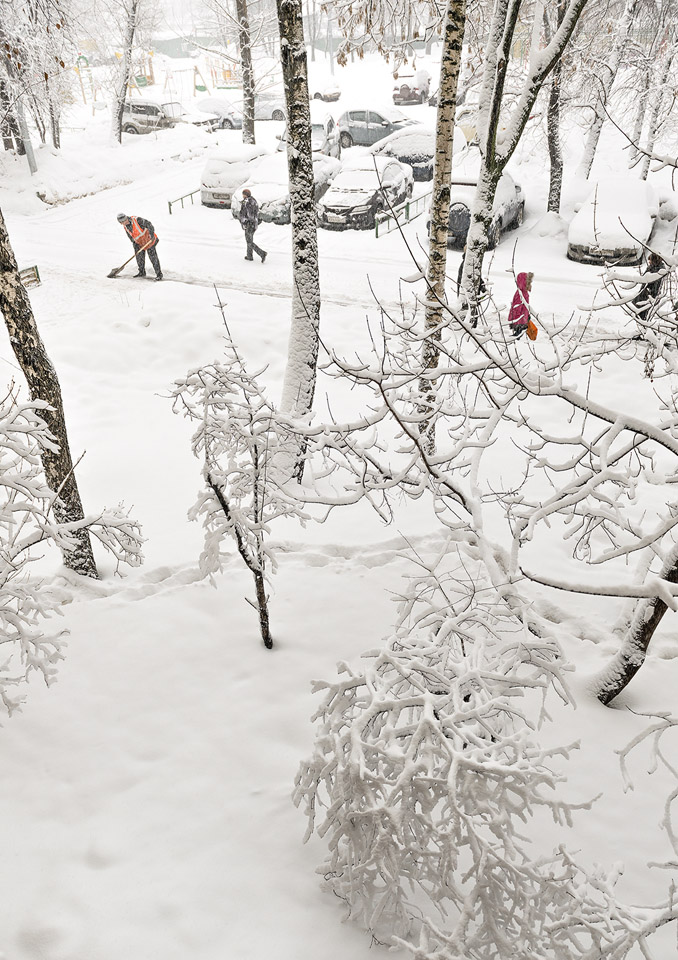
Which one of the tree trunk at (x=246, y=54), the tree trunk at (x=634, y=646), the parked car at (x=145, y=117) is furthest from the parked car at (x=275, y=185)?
the tree trunk at (x=634, y=646)

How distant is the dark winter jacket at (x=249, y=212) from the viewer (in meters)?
13.4

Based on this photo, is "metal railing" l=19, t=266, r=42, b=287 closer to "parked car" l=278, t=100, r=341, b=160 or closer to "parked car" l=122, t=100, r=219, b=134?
"parked car" l=278, t=100, r=341, b=160

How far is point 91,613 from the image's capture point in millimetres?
6309

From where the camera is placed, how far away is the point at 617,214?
45.5ft

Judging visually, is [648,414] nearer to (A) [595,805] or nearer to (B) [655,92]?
(A) [595,805]

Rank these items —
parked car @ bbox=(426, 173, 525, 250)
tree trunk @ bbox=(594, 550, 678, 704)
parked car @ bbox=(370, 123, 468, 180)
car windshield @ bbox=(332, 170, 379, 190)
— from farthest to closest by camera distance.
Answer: parked car @ bbox=(370, 123, 468, 180)
car windshield @ bbox=(332, 170, 379, 190)
parked car @ bbox=(426, 173, 525, 250)
tree trunk @ bbox=(594, 550, 678, 704)

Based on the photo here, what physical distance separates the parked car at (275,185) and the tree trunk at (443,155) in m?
9.46

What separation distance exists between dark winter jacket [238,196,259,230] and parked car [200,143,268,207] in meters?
4.67

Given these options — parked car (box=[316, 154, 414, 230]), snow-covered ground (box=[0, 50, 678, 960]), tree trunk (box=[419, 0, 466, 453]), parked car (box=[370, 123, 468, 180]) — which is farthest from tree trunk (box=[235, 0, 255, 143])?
tree trunk (box=[419, 0, 466, 453])

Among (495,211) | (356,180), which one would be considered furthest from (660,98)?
(356,180)

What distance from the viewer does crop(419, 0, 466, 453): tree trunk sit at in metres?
6.21

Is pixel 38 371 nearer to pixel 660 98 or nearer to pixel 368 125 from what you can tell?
pixel 660 98

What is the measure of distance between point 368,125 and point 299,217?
1990cm

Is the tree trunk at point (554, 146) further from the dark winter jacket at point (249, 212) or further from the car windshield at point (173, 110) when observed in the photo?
the car windshield at point (173, 110)
